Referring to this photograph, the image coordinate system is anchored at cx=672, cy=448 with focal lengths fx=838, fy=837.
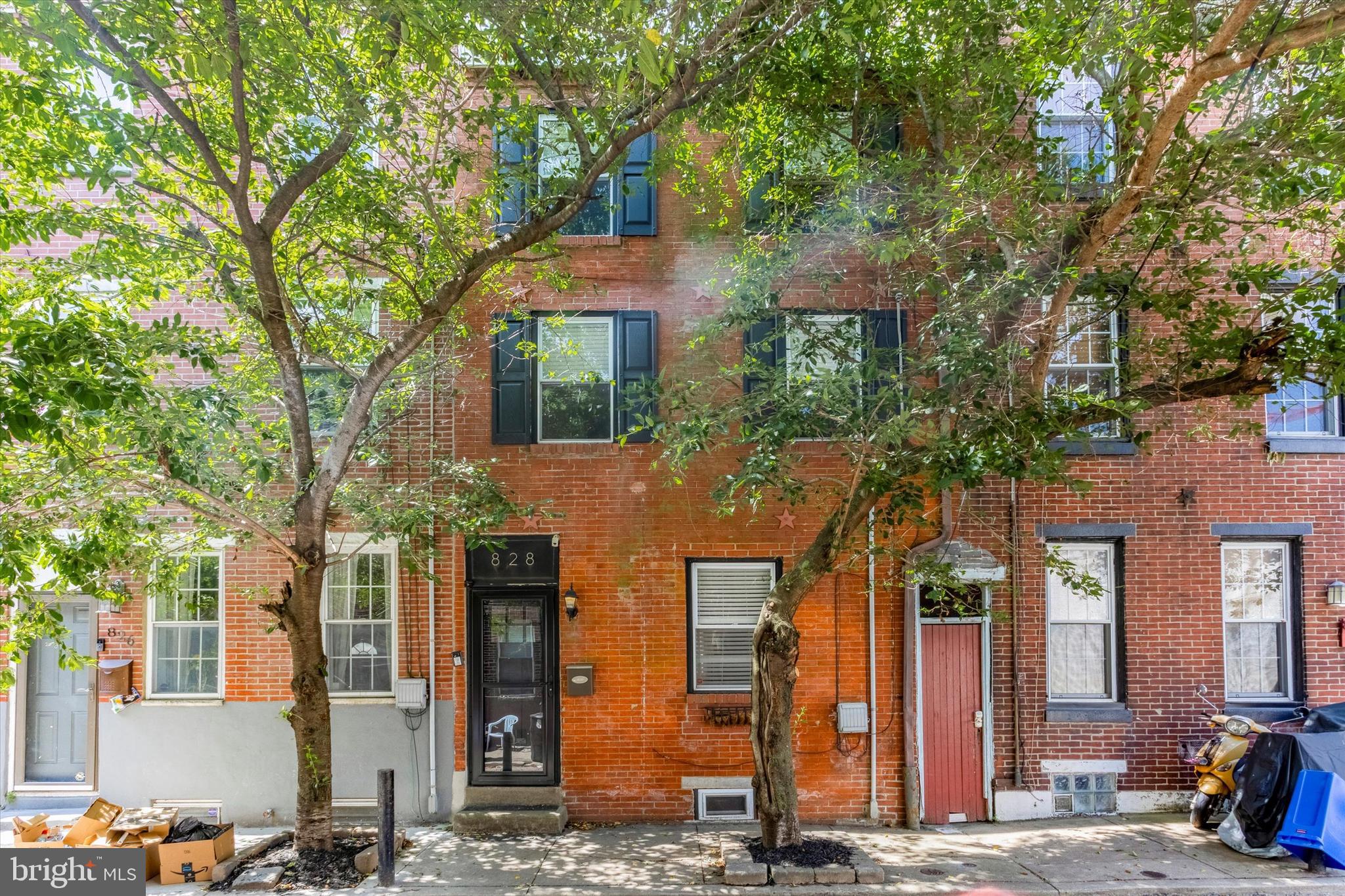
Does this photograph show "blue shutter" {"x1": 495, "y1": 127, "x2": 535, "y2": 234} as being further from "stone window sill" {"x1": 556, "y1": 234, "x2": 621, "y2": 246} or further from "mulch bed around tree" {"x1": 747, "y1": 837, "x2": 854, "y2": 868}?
"mulch bed around tree" {"x1": 747, "y1": 837, "x2": 854, "y2": 868}

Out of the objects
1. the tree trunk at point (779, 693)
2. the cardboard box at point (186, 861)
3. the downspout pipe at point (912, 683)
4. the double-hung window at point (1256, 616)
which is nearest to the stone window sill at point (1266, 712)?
the double-hung window at point (1256, 616)

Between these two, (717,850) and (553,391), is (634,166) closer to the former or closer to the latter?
(553,391)

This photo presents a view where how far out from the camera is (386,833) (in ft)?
25.2

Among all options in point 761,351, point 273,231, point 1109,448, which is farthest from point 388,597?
point 1109,448

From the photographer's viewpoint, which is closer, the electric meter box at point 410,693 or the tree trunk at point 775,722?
the tree trunk at point 775,722

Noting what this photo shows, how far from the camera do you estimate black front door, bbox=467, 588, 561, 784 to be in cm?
977

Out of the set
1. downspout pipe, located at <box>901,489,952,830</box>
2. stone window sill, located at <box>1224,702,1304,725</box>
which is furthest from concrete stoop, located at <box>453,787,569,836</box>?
stone window sill, located at <box>1224,702,1304,725</box>

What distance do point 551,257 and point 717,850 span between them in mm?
6299

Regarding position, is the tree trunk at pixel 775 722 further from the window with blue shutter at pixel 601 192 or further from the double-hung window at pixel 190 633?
the double-hung window at pixel 190 633

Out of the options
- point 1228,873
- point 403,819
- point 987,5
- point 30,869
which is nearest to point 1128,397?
point 987,5

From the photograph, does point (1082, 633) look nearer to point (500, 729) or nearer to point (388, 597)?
point (500, 729)

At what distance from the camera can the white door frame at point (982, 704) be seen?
9.73m

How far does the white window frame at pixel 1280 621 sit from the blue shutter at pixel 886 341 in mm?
4640

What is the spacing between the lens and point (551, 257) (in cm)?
859
